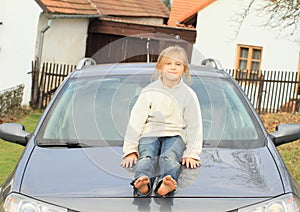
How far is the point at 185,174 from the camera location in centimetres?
392

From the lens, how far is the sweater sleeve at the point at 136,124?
13.9 feet

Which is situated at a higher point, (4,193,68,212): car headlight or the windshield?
the windshield

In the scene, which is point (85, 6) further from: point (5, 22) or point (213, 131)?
point (213, 131)

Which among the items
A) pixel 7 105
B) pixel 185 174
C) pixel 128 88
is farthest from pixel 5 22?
pixel 185 174

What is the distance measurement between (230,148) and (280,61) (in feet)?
63.4

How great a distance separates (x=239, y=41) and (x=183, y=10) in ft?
13.3

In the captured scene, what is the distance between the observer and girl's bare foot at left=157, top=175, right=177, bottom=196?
356 centimetres

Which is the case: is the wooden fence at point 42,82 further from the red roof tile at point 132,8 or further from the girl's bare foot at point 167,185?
the girl's bare foot at point 167,185

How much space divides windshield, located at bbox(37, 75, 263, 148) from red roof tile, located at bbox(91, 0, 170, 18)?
19272 millimetres

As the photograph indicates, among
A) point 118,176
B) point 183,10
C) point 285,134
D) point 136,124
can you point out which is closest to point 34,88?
point 183,10

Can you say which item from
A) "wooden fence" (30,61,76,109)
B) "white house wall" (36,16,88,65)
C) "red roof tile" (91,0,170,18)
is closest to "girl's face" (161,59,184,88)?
"wooden fence" (30,61,76,109)

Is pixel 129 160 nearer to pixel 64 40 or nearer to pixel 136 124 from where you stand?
pixel 136 124

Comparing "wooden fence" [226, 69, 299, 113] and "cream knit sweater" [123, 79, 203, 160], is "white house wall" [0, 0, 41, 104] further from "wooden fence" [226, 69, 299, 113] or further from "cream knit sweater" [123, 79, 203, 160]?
"cream knit sweater" [123, 79, 203, 160]

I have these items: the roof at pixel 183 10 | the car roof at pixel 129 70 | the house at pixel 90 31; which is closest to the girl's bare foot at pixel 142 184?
the car roof at pixel 129 70
